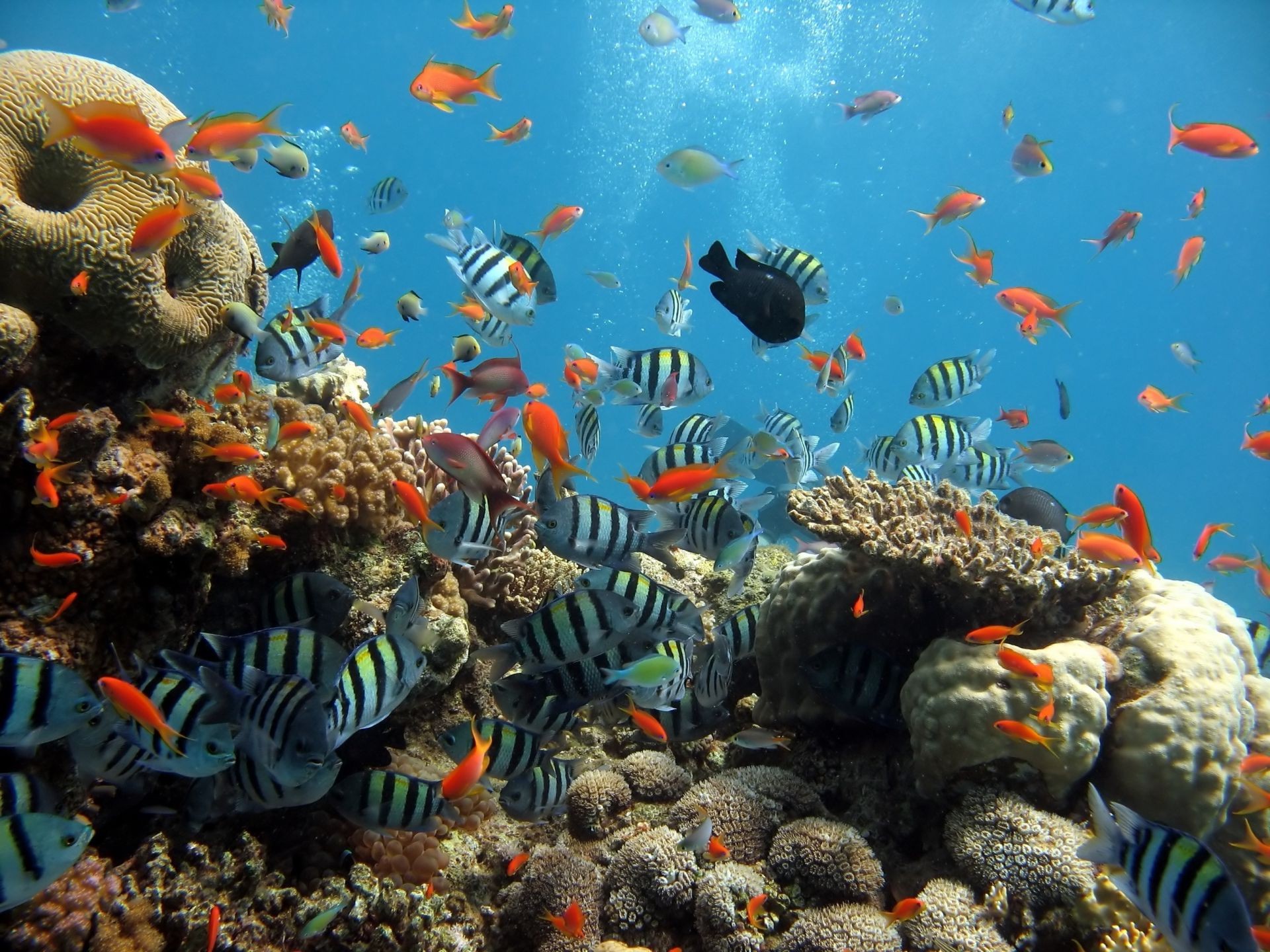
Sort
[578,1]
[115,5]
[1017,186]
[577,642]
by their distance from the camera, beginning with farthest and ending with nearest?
[1017,186], [578,1], [115,5], [577,642]

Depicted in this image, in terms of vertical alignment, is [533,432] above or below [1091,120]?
below

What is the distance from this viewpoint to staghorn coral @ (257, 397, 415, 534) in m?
3.88

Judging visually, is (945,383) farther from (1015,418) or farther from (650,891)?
(650,891)

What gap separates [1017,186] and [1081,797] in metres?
103

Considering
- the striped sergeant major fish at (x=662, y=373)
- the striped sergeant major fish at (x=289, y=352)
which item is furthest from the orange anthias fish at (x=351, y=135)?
the striped sergeant major fish at (x=662, y=373)

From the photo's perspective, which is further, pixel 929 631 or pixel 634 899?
pixel 929 631

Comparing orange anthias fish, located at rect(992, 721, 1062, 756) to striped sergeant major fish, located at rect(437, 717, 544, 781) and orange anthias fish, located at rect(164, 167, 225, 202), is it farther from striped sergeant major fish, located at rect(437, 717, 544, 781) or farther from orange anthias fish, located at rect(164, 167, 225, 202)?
orange anthias fish, located at rect(164, 167, 225, 202)

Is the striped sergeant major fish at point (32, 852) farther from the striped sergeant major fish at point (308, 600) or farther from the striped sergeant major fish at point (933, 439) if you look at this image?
the striped sergeant major fish at point (933, 439)

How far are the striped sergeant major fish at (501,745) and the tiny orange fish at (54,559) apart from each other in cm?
192

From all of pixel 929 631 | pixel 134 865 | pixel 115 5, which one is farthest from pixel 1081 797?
pixel 115 5

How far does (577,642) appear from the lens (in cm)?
285

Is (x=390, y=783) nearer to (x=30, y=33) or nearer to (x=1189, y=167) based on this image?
(x=30, y=33)

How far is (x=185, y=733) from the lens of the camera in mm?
2416

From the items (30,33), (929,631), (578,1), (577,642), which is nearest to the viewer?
(577,642)
